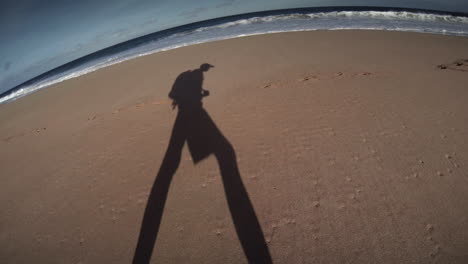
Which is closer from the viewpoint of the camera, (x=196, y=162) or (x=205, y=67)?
(x=196, y=162)

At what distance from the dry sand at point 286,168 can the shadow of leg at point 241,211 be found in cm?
10

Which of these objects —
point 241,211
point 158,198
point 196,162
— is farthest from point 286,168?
point 158,198

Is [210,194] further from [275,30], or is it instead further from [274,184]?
[275,30]

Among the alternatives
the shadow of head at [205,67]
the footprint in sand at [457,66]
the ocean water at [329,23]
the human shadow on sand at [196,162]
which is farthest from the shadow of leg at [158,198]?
the ocean water at [329,23]

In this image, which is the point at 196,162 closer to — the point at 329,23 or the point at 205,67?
the point at 205,67

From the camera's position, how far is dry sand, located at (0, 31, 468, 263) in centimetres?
335

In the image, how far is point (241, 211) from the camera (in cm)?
383

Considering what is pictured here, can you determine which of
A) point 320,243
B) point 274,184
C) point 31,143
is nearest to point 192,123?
point 274,184

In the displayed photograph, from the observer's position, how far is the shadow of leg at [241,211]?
128 inches

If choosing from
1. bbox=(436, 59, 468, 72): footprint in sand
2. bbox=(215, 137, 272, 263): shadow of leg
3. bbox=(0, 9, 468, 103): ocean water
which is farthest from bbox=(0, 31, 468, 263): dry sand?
bbox=(0, 9, 468, 103): ocean water

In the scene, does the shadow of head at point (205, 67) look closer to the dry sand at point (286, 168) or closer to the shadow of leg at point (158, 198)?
the dry sand at point (286, 168)

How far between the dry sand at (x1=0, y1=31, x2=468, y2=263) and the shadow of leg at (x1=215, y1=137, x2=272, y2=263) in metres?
0.10

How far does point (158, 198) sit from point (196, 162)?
1063 millimetres

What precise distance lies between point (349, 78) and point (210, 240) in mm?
6218
